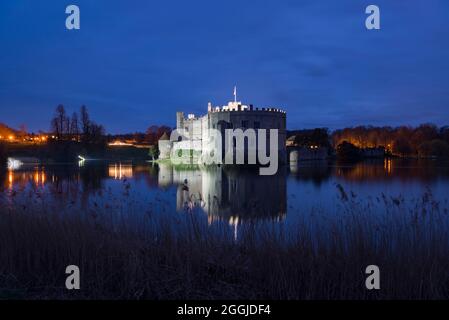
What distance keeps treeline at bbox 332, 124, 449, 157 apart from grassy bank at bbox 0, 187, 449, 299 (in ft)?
226

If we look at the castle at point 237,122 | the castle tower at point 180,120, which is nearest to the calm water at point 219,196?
the castle at point 237,122

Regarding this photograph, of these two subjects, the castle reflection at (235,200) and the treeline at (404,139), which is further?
the treeline at (404,139)

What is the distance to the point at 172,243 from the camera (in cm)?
420

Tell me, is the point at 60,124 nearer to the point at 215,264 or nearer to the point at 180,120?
the point at 180,120

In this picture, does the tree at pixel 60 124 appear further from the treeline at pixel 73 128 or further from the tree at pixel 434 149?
the tree at pixel 434 149

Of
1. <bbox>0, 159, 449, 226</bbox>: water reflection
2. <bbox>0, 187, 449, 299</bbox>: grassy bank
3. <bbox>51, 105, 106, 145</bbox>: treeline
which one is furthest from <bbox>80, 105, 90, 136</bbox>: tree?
<bbox>0, 187, 449, 299</bbox>: grassy bank

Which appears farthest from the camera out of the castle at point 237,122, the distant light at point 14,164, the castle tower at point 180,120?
the castle tower at point 180,120

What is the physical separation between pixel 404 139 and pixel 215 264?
83282 mm

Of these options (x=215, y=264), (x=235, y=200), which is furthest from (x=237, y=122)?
(x=215, y=264)

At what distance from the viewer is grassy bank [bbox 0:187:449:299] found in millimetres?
3326

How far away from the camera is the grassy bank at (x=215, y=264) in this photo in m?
3.33

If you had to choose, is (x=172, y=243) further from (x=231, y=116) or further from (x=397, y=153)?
(x=397, y=153)

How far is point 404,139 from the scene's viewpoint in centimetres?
7800

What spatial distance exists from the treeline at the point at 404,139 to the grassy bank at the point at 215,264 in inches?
2715
